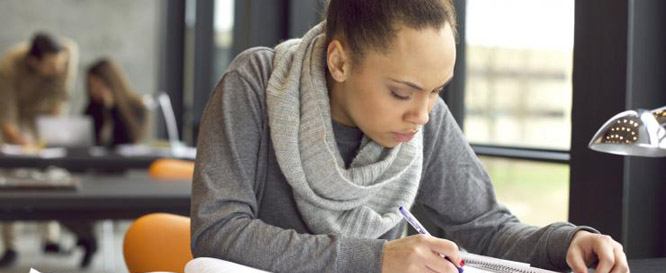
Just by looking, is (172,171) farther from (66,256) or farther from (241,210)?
(66,256)

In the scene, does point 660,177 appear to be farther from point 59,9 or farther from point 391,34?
point 59,9

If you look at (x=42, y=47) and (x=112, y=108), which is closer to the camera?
(x=42, y=47)

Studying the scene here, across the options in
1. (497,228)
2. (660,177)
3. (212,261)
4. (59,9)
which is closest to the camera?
(212,261)

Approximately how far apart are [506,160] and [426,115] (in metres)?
1.74

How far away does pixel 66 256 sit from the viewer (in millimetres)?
5711

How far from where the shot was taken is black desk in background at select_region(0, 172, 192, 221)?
2795mm

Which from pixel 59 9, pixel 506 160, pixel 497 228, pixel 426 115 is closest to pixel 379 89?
pixel 426 115

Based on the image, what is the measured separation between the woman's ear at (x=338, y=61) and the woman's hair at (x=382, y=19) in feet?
0.05

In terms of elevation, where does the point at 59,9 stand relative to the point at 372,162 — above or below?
above

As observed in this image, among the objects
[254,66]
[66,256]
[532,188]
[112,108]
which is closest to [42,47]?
[112,108]

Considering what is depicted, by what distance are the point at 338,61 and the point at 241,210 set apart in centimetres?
30

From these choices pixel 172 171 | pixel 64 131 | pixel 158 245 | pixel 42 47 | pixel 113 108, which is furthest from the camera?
pixel 113 108

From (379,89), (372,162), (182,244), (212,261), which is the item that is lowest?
(182,244)

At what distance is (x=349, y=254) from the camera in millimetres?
1287
